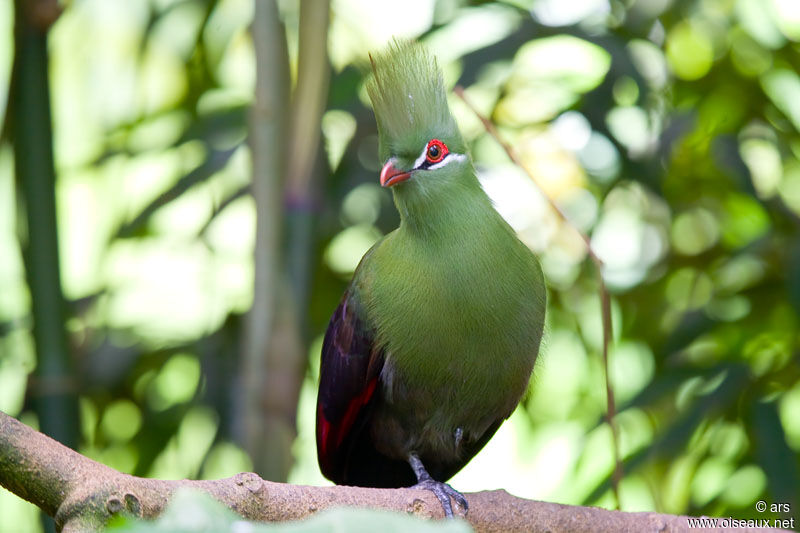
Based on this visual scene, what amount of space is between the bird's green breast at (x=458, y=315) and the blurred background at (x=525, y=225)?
610 mm

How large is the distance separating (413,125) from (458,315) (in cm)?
49

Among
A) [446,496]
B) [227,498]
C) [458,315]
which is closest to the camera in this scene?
[227,498]

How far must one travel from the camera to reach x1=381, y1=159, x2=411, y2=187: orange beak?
2.24 m

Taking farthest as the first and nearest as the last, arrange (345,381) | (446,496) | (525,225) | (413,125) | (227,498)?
(525,225), (345,381), (413,125), (446,496), (227,498)

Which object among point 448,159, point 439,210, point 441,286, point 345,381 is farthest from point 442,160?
point 345,381

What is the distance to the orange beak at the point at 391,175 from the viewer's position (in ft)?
7.36

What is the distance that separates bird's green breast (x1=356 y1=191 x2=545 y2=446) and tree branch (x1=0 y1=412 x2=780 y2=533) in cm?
35

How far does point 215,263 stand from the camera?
3.45 m

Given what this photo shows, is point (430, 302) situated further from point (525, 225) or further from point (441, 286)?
point (525, 225)

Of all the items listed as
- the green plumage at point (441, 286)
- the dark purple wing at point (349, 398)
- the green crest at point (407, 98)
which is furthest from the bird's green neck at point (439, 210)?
the dark purple wing at point (349, 398)

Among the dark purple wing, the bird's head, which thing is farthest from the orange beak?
the dark purple wing

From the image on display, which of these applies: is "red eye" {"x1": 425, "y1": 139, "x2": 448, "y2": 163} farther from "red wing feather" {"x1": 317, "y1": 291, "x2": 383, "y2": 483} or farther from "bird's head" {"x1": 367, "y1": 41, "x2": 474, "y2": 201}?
"red wing feather" {"x1": 317, "y1": 291, "x2": 383, "y2": 483}

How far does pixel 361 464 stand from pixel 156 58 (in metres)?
2.08

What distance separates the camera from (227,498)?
1497mm
